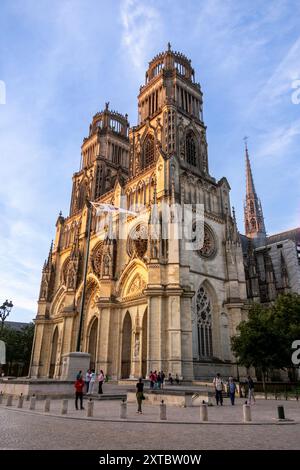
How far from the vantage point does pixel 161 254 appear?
32.9m

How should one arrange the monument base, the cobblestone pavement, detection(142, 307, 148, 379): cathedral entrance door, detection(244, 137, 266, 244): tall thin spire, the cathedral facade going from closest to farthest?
1. the cobblestone pavement
2. the monument base
3. the cathedral facade
4. detection(142, 307, 148, 379): cathedral entrance door
5. detection(244, 137, 266, 244): tall thin spire

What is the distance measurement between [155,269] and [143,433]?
22.3 m

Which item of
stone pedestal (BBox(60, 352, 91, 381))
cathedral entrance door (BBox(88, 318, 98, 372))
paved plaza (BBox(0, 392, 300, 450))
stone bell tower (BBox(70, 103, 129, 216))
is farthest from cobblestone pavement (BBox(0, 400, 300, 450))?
stone bell tower (BBox(70, 103, 129, 216))

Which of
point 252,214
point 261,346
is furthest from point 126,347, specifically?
point 252,214

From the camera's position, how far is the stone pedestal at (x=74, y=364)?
896 inches

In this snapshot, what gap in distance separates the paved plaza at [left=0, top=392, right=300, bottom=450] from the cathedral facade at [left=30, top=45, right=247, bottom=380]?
13.5 meters

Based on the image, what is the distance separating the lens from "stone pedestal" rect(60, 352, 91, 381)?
74.6 ft

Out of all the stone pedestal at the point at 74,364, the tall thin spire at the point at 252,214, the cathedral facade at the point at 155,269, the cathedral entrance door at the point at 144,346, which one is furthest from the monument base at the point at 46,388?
the tall thin spire at the point at 252,214

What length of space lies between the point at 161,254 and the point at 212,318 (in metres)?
9.02

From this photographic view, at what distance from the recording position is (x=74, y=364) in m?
23.0

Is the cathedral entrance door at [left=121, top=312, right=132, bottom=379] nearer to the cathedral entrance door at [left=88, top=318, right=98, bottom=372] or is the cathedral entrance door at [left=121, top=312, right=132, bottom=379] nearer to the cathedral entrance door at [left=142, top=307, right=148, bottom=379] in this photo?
the cathedral entrance door at [left=142, top=307, right=148, bottom=379]
